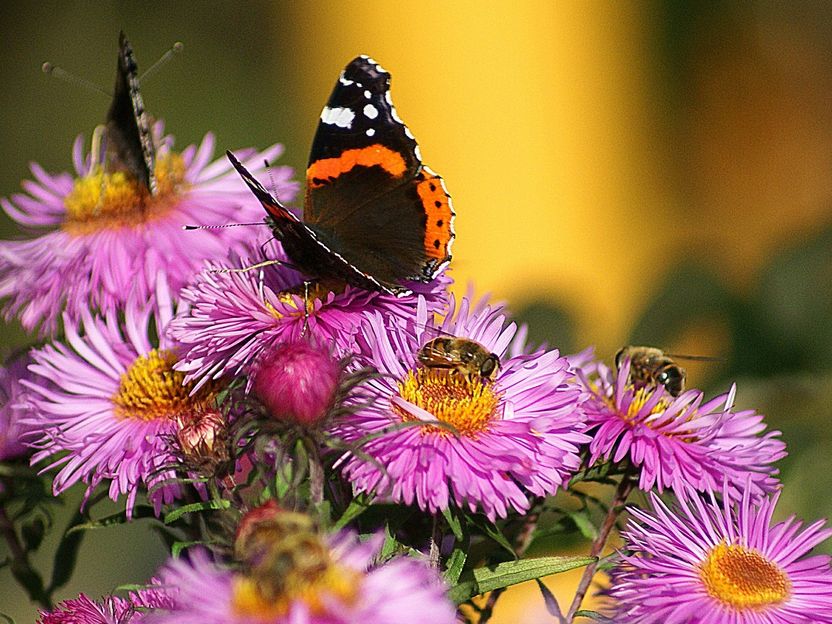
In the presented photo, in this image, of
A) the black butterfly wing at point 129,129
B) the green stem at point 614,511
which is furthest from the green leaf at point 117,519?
the black butterfly wing at point 129,129

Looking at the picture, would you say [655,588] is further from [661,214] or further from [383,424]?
[661,214]

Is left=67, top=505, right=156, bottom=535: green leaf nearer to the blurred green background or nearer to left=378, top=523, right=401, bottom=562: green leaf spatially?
left=378, top=523, right=401, bottom=562: green leaf

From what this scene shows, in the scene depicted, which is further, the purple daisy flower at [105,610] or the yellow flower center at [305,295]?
the yellow flower center at [305,295]

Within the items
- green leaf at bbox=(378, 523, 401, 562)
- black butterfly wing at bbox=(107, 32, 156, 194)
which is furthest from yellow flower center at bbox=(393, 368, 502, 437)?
black butterfly wing at bbox=(107, 32, 156, 194)

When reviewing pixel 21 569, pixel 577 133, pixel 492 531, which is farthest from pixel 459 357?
pixel 577 133

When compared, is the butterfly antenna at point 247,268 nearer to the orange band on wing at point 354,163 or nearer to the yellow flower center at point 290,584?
the orange band on wing at point 354,163

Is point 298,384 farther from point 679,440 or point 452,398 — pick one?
point 679,440
